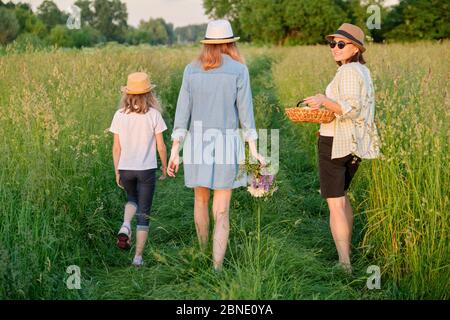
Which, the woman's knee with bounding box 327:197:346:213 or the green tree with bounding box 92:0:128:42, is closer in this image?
the woman's knee with bounding box 327:197:346:213

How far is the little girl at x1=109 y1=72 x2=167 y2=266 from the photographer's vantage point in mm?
4727

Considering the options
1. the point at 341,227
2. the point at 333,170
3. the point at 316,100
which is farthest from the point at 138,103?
the point at 341,227

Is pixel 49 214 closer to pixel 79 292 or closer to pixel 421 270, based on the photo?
pixel 79 292

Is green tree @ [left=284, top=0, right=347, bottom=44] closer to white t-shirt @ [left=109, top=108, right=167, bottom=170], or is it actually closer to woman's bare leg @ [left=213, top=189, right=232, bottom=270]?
white t-shirt @ [left=109, top=108, right=167, bottom=170]

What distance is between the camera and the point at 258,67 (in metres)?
25.0

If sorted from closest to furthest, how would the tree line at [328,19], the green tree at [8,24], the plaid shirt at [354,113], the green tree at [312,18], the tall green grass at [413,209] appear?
the tall green grass at [413,209]
the plaid shirt at [354,113]
the green tree at [8,24]
the tree line at [328,19]
the green tree at [312,18]

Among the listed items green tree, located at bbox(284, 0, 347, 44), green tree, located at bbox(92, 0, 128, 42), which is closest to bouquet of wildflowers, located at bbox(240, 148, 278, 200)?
green tree, located at bbox(92, 0, 128, 42)

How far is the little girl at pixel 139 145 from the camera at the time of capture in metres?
4.73

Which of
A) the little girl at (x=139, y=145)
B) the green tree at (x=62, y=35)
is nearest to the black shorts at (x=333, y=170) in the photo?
the little girl at (x=139, y=145)

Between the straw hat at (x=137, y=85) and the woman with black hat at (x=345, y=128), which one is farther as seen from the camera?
the straw hat at (x=137, y=85)

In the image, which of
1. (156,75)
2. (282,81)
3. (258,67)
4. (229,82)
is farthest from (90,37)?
(229,82)

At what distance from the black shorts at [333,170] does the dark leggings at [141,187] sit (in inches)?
53.9

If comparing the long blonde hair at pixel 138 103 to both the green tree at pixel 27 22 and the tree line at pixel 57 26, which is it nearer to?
the tree line at pixel 57 26

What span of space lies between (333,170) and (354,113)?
18.3 inches
